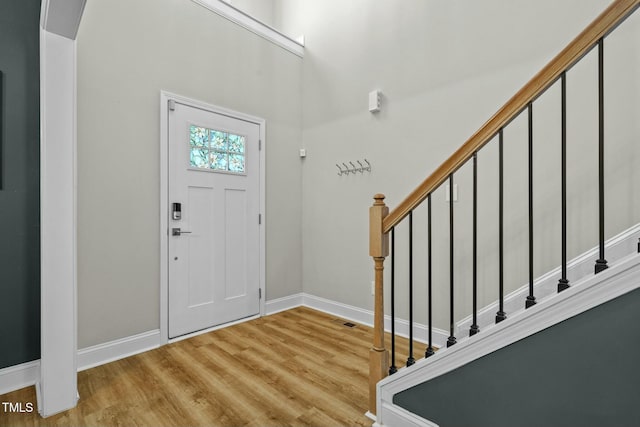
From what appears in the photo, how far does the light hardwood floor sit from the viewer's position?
175 cm

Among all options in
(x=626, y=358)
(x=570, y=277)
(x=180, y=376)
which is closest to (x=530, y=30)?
(x=570, y=277)

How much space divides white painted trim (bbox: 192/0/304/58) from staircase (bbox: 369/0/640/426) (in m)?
2.42

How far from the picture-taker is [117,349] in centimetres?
244

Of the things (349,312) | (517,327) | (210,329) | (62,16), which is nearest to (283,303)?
(349,312)

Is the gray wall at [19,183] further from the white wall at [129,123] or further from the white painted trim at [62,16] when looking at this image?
the white painted trim at [62,16]

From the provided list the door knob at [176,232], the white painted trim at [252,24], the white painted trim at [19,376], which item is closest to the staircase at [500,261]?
the door knob at [176,232]

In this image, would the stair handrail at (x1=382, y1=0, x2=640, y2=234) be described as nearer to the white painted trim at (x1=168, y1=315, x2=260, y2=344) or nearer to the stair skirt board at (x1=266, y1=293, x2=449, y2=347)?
the stair skirt board at (x1=266, y1=293, x2=449, y2=347)

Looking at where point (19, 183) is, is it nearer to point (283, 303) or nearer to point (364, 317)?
point (283, 303)

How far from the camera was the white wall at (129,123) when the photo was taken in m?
2.34

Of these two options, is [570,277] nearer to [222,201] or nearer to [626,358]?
[626,358]

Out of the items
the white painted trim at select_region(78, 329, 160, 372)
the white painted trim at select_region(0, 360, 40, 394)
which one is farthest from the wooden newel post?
the white painted trim at select_region(0, 360, 40, 394)

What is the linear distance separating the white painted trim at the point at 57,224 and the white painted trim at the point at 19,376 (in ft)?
1.36

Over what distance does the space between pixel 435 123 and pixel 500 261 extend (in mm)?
1644

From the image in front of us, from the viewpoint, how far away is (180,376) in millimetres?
2170
